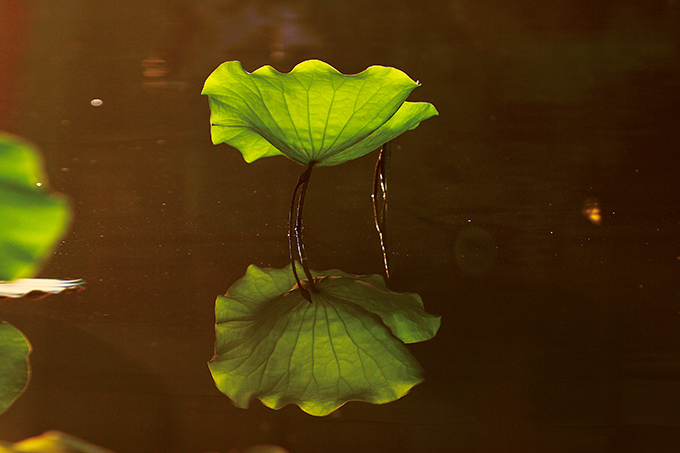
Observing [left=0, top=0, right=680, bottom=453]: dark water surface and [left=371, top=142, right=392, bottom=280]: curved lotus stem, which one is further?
[left=371, top=142, right=392, bottom=280]: curved lotus stem

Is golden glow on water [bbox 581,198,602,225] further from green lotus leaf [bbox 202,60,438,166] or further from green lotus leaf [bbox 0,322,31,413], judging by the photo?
green lotus leaf [bbox 0,322,31,413]

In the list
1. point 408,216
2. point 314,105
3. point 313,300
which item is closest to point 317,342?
point 313,300

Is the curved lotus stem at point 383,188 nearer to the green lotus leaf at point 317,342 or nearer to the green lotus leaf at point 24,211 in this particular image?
the green lotus leaf at point 317,342

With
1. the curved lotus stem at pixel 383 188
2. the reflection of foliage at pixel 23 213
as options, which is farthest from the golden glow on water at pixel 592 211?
the reflection of foliage at pixel 23 213

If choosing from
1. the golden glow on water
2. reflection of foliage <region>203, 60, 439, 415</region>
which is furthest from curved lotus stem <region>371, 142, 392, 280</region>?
the golden glow on water

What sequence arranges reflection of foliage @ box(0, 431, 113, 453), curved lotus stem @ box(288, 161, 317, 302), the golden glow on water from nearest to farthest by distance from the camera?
reflection of foliage @ box(0, 431, 113, 453)
curved lotus stem @ box(288, 161, 317, 302)
the golden glow on water

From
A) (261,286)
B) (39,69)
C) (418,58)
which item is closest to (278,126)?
(261,286)
